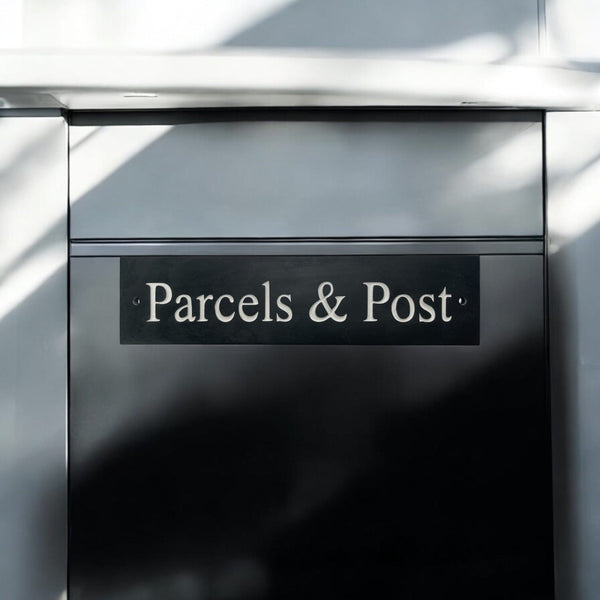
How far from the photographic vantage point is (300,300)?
3.97 metres

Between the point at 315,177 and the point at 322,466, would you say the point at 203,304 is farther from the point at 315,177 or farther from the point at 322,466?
the point at 322,466

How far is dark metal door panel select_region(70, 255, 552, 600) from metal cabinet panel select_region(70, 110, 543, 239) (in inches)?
17.9

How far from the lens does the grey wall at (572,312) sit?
393 centimetres

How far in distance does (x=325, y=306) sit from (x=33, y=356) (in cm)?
186

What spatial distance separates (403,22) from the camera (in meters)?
3.91

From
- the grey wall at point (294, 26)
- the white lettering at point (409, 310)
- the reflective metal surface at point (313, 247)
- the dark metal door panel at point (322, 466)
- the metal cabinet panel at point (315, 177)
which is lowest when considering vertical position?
the dark metal door panel at point (322, 466)

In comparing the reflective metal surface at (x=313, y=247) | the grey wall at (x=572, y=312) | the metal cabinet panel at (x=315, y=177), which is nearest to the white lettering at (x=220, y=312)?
the reflective metal surface at (x=313, y=247)

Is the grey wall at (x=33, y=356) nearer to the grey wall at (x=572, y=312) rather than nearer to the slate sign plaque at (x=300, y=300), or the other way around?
the slate sign plaque at (x=300, y=300)

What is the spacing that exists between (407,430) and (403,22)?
2529 millimetres

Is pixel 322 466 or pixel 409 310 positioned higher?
pixel 409 310

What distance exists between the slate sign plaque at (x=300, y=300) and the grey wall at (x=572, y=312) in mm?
545

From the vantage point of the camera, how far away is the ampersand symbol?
3.96 metres

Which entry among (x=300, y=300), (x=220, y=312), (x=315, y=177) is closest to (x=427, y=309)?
(x=300, y=300)

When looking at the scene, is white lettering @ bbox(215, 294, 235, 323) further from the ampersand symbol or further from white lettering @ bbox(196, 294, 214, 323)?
the ampersand symbol
